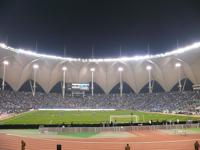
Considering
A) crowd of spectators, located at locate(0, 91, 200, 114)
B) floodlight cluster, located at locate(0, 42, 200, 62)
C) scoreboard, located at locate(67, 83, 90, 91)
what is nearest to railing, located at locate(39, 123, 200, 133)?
crowd of spectators, located at locate(0, 91, 200, 114)

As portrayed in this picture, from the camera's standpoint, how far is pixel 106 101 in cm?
9388

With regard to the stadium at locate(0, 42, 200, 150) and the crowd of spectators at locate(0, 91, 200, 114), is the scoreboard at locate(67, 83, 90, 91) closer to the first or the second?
the stadium at locate(0, 42, 200, 150)

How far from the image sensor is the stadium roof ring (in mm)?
81000

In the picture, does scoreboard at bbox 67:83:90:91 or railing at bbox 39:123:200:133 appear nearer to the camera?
railing at bbox 39:123:200:133

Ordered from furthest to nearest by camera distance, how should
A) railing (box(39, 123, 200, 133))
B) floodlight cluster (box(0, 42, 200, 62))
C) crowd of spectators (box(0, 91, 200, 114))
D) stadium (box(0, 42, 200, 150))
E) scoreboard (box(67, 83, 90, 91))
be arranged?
scoreboard (box(67, 83, 90, 91))
stadium (box(0, 42, 200, 150))
crowd of spectators (box(0, 91, 200, 114))
floodlight cluster (box(0, 42, 200, 62))
railing (box(39, 123, 200, 133))

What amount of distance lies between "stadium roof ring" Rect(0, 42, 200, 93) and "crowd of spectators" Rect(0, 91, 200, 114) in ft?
16.5

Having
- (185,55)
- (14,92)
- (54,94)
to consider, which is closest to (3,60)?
(14,92)

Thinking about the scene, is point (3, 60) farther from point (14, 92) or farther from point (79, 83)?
point (79, 83)

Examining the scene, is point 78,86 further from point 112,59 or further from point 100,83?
point 112,59

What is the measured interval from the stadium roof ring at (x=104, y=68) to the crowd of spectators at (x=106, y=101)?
502 centimetres

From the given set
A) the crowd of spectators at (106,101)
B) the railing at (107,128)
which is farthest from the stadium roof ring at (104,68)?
the railing at (107,128)

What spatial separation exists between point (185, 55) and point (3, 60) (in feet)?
187

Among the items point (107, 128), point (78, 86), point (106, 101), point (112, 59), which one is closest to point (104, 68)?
point (112, 59)

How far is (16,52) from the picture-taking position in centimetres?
7938
